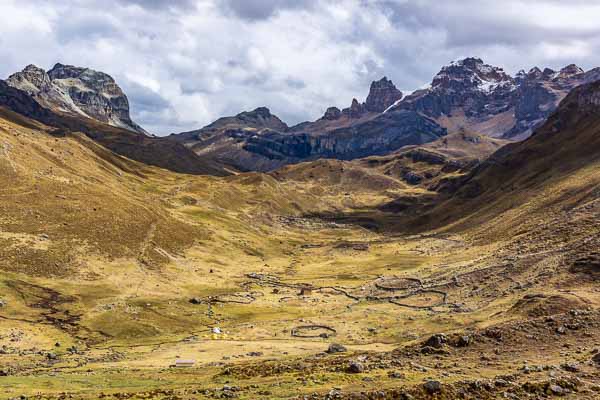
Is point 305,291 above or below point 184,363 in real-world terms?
above

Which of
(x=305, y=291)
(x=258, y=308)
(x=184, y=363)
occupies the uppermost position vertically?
(x=305, y=291)

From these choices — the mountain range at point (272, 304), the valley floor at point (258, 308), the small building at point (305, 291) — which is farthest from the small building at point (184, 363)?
the small building at point (305, 291)

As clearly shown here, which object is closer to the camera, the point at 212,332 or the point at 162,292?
the point at 212,332

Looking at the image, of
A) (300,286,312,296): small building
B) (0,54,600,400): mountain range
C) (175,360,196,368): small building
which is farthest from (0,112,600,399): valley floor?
(175,360,196,368): small building

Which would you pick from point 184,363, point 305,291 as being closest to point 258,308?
point 305,291

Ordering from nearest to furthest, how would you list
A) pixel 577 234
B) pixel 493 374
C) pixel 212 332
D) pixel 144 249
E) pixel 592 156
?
pixel 493 374, pixel 212 332, pixel 577 234, pixel 144 249, pixel 592 156

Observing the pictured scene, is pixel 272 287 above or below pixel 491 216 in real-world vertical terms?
below

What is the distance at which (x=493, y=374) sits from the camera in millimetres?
42469

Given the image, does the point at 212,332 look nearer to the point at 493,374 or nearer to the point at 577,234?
the point at 493,374

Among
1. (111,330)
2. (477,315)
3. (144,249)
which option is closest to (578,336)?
(477,315)

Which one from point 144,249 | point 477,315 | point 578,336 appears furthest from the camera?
point 144,249

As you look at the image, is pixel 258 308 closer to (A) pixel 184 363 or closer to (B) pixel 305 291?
(B) pixel 305 291

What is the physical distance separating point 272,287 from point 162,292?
1302 inches

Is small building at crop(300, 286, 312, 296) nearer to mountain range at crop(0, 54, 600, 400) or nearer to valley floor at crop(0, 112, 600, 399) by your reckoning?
mountain range at crop(0, 54, 600, 400)
